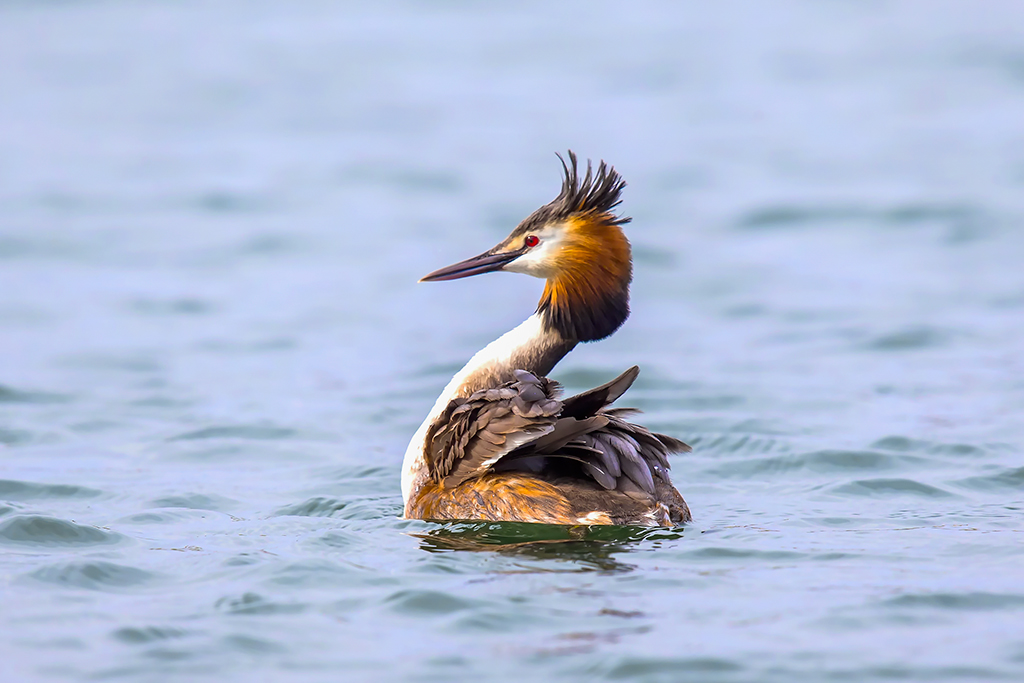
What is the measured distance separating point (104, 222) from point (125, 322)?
12.7 feet

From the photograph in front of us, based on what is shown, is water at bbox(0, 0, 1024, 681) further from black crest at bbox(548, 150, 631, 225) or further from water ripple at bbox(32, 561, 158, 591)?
black crest at bbox(548, 150, 631, 225)

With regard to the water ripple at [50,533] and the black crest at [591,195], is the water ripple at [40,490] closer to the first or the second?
the water ripple at [50,533]

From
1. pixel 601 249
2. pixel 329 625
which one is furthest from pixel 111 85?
pixel 329 625

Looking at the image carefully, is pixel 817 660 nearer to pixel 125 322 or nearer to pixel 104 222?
pixel 125 322

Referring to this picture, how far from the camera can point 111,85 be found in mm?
21719

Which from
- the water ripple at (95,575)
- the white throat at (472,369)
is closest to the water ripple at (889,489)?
the white throat at (472,369)

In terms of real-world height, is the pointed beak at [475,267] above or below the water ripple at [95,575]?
above

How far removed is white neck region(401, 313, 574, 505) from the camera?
24.1 feet

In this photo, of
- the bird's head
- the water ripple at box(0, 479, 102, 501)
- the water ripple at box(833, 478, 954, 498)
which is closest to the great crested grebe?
the bird's head

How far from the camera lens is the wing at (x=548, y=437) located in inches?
259

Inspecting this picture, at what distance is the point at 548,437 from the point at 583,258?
1116 millimetres

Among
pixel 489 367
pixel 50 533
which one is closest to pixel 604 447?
pixel 489 367

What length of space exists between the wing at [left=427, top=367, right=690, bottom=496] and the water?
0.35 metres

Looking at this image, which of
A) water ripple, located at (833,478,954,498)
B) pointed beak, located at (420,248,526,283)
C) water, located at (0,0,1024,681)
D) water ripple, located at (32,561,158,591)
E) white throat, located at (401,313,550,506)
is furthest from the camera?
water ripple, located at (833,478,954,498)
